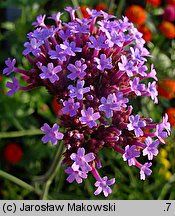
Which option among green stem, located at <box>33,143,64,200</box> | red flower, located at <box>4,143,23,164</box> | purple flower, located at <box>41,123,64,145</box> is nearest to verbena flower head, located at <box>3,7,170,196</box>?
purple flower, located at <box>41,123,64,145</box>

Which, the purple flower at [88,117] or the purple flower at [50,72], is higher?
the purple flower at [50,72]

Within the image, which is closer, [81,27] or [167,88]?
[81,27]

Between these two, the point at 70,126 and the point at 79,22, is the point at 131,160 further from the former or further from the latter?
the point at 79,22

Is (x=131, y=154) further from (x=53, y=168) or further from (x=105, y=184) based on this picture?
(x=53, y=168)

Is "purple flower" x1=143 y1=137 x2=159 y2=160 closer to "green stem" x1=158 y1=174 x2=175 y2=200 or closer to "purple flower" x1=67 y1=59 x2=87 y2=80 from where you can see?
"purple flower" x1=67 y1=59 x2=87 y2=80

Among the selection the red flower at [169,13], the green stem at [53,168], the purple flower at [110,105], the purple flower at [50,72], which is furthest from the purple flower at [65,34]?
the red flower at [169,13]

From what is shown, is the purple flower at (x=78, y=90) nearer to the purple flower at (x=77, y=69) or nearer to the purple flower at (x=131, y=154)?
the purple flower at (x=77, y=69)

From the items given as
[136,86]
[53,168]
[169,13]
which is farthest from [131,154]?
[169,13]
